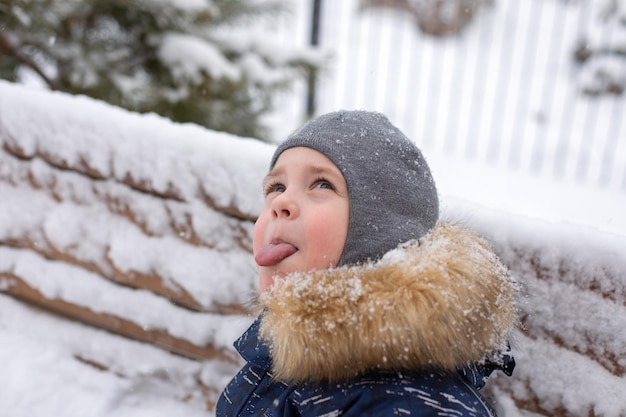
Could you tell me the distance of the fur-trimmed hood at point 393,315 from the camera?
1005mm

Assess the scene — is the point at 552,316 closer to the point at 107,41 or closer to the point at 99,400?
the point at 99,400

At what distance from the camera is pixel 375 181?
115 centimetres

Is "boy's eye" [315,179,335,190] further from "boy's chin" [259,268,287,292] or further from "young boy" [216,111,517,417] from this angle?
"boy's chin" [259,268,287,292]

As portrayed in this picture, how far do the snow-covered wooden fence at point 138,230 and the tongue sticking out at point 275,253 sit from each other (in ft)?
1.38

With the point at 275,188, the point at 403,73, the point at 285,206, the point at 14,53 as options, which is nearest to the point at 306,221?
the point at 285,206

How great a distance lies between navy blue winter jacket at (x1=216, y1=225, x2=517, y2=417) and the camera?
100 cm

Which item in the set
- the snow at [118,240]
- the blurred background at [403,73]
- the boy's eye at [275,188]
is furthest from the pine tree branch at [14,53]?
the boy's eye at [275,188]

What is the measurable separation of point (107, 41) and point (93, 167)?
1.60 meters

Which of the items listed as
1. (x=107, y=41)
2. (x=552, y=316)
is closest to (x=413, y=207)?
(x=552, y=316)

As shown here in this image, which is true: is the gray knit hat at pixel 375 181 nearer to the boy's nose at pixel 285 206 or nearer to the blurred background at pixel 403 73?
the boy's nose at pixel 285 206

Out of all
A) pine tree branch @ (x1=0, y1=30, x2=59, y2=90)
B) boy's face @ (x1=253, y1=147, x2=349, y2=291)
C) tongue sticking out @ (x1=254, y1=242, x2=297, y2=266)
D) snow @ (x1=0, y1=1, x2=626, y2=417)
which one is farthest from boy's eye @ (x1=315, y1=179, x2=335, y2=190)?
pine tree branch @ (x1=0, y1=30, x2=59, y2=90)

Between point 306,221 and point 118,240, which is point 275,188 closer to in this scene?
point 306,221

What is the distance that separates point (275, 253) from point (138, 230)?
72cm

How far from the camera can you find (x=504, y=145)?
259 inches
